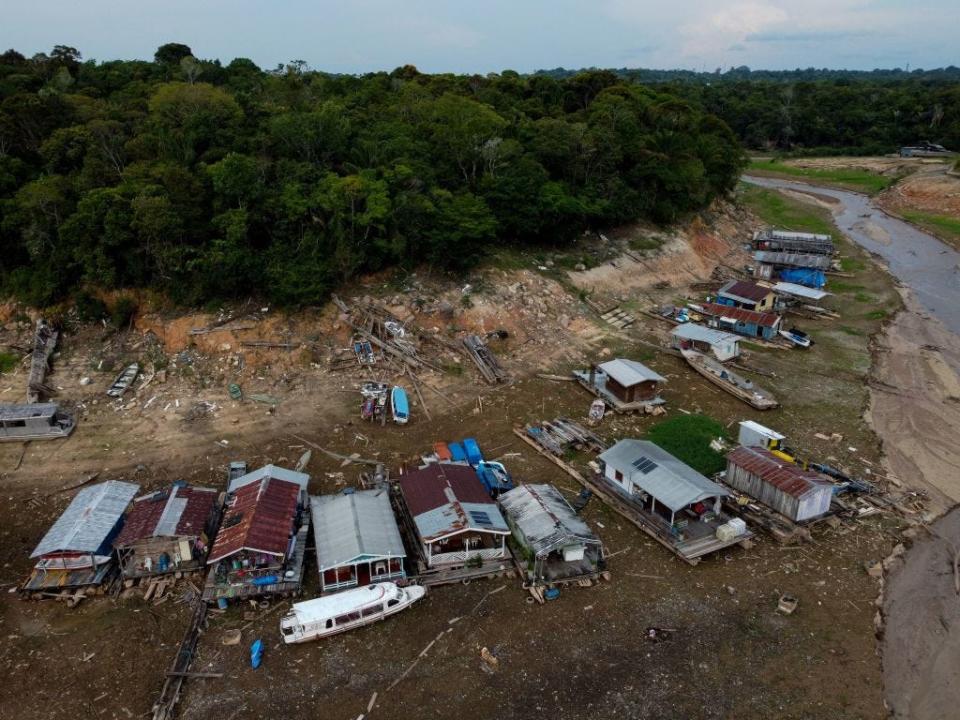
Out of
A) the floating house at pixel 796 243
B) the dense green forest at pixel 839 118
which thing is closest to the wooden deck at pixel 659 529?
the floating house at pixel 796 243

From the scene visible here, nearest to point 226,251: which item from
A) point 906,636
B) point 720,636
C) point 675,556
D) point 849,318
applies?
point 675,556

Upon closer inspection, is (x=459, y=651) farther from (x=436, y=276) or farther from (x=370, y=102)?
(x=370, y=102)

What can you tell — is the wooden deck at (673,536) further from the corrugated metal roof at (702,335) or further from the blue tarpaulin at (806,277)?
the blue tarpaulin at (806,277)

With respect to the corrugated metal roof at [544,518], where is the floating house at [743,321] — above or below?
above

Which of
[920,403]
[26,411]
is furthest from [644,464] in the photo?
[26,411]

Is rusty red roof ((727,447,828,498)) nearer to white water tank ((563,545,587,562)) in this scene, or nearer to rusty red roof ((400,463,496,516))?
white water tank ((563,545,587,562))

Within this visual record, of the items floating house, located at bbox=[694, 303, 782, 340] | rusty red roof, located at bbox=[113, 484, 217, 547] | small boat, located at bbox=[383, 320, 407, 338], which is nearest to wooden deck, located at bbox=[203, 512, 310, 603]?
rusty red roof, located at bbox=[113, 484, 217, 547]

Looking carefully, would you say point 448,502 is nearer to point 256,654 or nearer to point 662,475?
point 256,654

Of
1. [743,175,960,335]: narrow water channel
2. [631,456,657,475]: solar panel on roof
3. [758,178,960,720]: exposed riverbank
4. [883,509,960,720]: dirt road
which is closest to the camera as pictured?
[883,509,960,720]: dirt road
